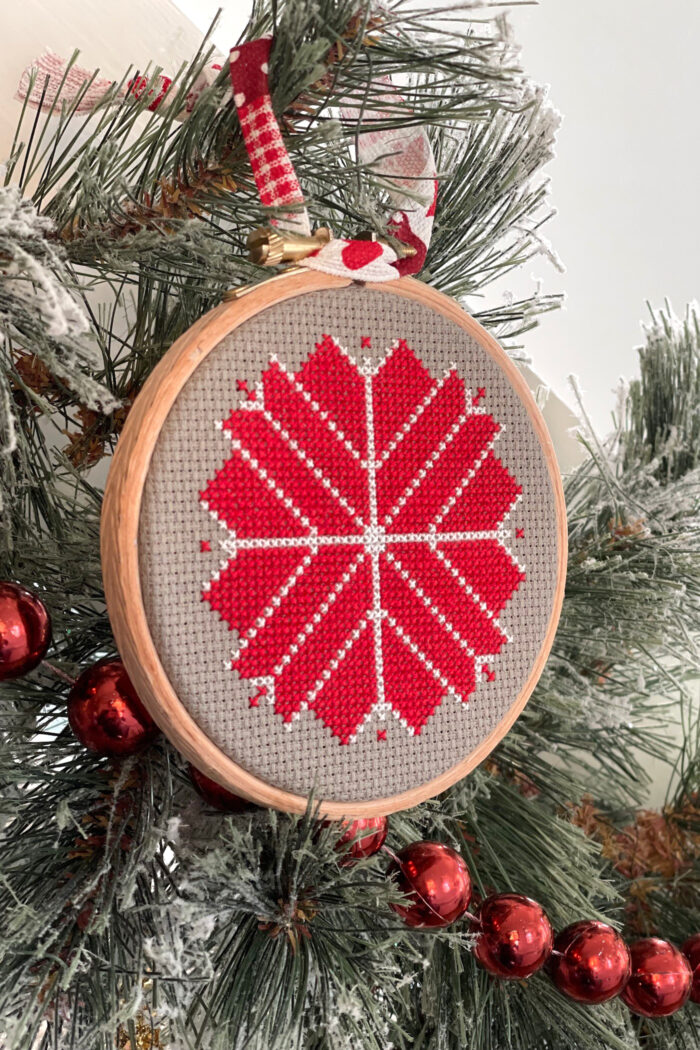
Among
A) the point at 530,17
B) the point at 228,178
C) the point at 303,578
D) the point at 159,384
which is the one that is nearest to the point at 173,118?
the point at 228,178

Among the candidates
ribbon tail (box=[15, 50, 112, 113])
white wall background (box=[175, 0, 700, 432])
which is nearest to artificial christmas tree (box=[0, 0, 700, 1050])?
ribbon tail (box=[15, 50, 112, 113])

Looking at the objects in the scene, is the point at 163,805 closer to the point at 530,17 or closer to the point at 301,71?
the point at 301,71

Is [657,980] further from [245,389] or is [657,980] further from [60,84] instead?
[60,84]

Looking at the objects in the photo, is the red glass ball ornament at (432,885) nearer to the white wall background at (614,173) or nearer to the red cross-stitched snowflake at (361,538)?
the red cross-stitched snowflake at (361,538)

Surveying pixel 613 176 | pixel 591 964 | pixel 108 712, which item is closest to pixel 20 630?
pixel 108 712

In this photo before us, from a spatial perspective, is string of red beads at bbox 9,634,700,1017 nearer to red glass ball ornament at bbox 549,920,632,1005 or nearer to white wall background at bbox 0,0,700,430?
red glass ball ornament at bbox 549,920,632,1005

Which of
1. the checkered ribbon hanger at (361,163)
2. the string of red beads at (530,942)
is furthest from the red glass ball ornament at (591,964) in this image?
the checkered ribbon hanger at (361,163)
